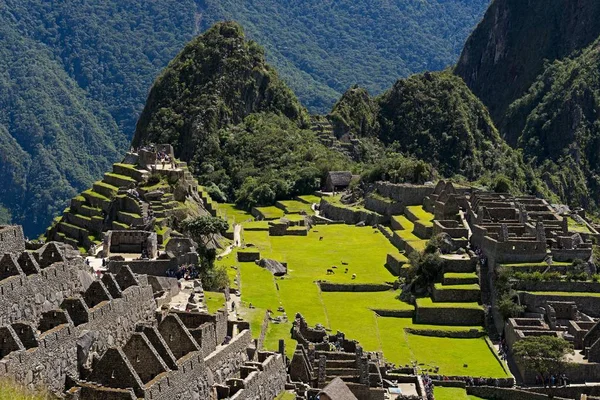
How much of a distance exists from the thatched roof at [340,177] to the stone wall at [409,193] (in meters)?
16.5

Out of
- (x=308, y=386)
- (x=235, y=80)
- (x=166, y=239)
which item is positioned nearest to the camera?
(x=308, y=386)

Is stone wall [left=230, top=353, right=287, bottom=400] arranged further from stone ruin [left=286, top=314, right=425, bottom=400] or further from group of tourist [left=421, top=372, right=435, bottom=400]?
group of tourist [left=421, top=372, right=435, bottom=400]

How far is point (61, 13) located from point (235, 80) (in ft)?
89.8

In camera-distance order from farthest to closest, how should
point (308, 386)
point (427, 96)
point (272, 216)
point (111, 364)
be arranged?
1. point (427, 96)
2. point (272, 216)
3. point (308, 386)
4. point (111, 364)

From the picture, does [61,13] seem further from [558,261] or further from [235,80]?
[558,261]

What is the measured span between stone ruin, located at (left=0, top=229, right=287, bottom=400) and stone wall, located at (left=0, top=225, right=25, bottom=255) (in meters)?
0.09

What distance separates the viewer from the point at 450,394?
60.1 meters

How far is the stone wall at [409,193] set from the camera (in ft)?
350

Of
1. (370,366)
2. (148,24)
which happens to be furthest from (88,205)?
(148,24)

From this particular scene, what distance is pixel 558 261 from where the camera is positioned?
7525 centimetres

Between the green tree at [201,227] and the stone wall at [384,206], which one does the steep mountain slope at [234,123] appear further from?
the green tree at [201,227]

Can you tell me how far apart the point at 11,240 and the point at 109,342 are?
5290 millimetres

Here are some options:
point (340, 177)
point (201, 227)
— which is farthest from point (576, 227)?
point (340, 177)

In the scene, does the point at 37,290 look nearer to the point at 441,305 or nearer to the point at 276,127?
the point at 441,305
